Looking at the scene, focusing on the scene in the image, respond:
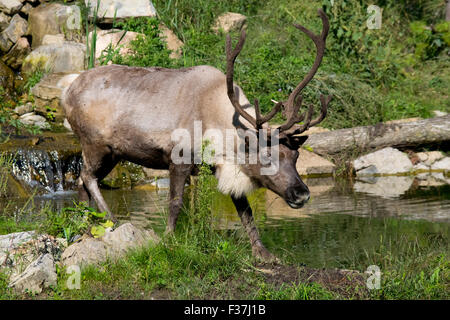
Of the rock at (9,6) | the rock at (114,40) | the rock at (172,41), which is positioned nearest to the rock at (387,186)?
the rock at (172,41)

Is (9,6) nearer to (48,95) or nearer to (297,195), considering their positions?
(48,95)

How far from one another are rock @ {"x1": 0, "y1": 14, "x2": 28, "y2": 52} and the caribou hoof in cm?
971

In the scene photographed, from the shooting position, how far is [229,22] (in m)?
15.2

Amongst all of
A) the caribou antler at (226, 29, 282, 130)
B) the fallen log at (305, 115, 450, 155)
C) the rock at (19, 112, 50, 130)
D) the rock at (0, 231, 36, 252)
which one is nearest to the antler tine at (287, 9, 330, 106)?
the caribou antler at (226, 29, 282, 130)

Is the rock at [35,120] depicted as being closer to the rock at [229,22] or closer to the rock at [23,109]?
the rock at [23,109]

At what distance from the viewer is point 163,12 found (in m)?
14.3

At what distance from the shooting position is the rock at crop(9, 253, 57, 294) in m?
4.69

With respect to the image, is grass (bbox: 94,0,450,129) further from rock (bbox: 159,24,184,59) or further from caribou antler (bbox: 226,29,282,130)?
caribou antler (bbox: 226,29,282,130)

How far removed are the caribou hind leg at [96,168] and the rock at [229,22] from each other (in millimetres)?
8460

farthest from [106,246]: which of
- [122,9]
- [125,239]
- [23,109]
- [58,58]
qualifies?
[122,9]

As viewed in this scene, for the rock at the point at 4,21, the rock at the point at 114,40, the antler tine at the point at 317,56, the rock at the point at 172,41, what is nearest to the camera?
the antler tine at the point at 317,56

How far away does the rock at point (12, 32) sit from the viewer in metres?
13.9
